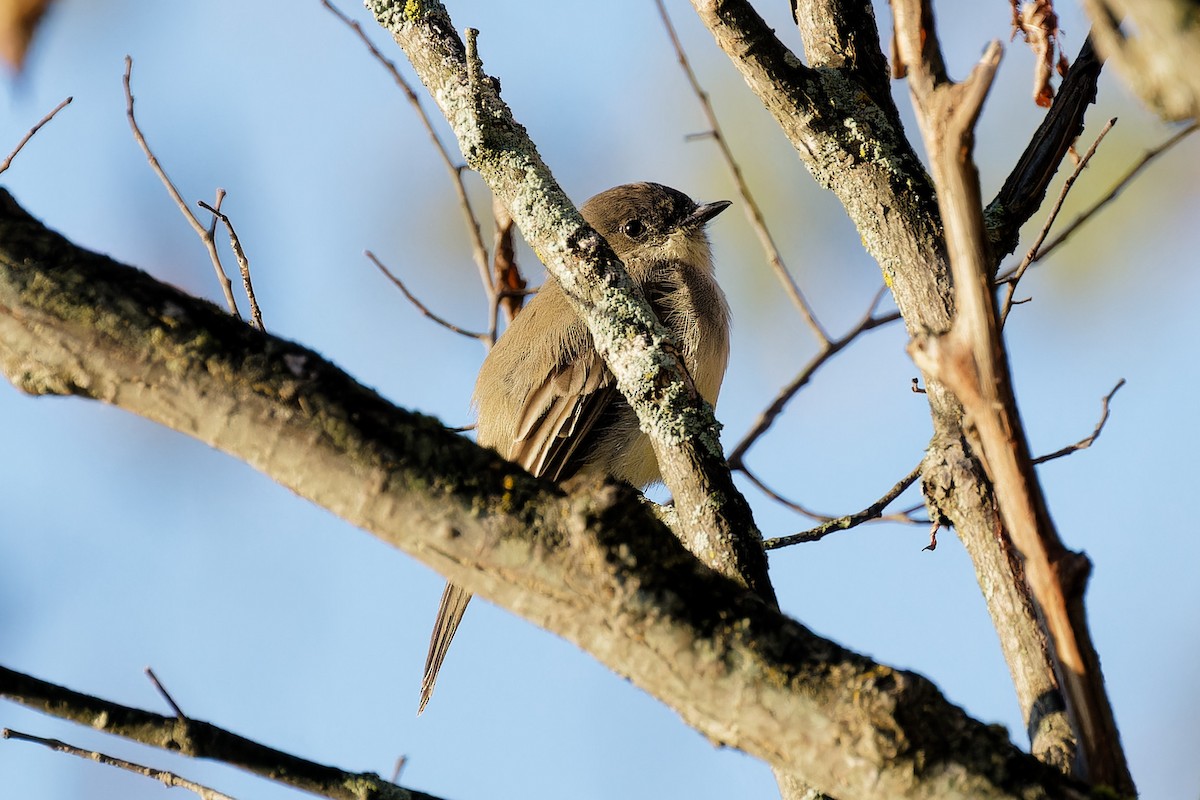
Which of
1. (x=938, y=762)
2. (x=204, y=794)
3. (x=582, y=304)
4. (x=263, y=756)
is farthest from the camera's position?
(x=582, y=304)

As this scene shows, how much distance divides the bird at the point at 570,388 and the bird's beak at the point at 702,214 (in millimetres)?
435

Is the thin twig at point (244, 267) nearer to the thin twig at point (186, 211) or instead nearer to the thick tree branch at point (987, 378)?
the thin twig at point (186, 211)

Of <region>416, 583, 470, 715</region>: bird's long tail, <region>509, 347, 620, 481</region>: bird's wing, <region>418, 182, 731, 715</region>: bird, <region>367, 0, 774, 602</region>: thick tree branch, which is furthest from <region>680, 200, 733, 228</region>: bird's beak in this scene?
<region>367, 0, 774, 602</region>: thick tree branch

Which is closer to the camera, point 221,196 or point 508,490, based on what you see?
point 508,490

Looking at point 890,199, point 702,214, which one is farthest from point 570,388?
point 890,199

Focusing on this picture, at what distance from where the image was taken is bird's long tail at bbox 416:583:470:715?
16.4ft

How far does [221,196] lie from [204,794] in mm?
2514

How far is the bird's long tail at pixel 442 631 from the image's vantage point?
500cm

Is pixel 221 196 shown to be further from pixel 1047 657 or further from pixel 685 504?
pixel 1047 657

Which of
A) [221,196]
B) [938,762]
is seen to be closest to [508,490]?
[938,762]

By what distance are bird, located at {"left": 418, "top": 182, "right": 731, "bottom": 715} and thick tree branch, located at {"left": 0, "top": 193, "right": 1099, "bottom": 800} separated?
9.29 feet

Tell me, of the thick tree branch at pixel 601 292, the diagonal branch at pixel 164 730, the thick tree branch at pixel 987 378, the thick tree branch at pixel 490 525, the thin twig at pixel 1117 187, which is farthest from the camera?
the thin twig at pixel 1117 187

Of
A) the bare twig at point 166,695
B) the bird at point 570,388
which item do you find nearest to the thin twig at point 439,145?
the bird at point 570,388

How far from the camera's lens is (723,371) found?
5.66 m
